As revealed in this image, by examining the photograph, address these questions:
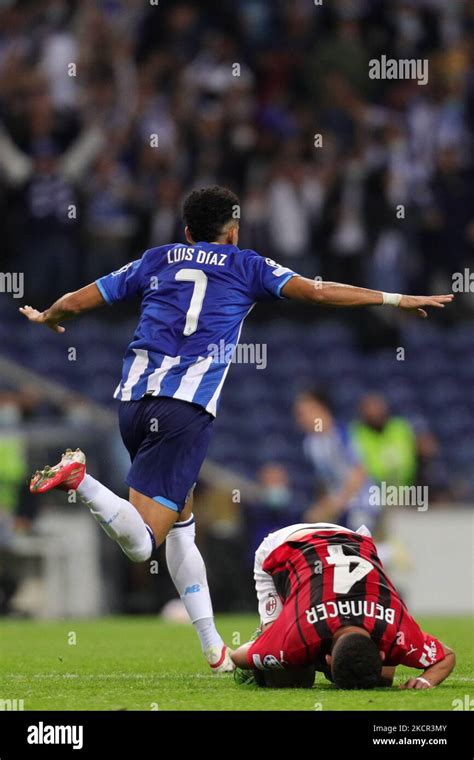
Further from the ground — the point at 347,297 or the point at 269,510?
the point at 269,510

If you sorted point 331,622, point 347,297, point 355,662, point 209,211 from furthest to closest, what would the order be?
point 209,211
point 347,297
point 331,622
point 355,662

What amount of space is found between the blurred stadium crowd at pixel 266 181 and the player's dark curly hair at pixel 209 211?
9711mm

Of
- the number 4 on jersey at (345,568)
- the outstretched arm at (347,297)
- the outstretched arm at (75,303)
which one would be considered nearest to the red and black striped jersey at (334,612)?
the number 4 on jersey at (345,568)

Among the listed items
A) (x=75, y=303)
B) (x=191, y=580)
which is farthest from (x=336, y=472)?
(x=75, y=303)

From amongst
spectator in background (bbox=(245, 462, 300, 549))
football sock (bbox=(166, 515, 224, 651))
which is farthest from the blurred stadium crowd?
football sock (bbox=(166, 515, 224, 651))

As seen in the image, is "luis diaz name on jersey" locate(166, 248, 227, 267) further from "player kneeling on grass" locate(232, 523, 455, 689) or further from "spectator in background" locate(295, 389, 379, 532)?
"spectator in background" locate(295, 389, 379, 532)

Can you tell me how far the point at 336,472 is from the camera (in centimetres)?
1466

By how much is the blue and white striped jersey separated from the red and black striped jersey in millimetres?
1075

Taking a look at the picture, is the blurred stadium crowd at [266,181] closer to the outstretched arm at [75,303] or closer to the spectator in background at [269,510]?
the spectator in background at [269,510]

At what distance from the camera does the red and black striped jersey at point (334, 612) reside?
6488 mm

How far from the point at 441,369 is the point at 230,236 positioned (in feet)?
40.2

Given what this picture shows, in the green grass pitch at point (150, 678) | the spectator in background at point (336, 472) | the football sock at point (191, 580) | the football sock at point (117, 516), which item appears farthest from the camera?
the spectator in background at point (336, 472)

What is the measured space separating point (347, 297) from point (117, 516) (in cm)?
147

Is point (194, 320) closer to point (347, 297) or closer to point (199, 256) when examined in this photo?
point (199, 256)
